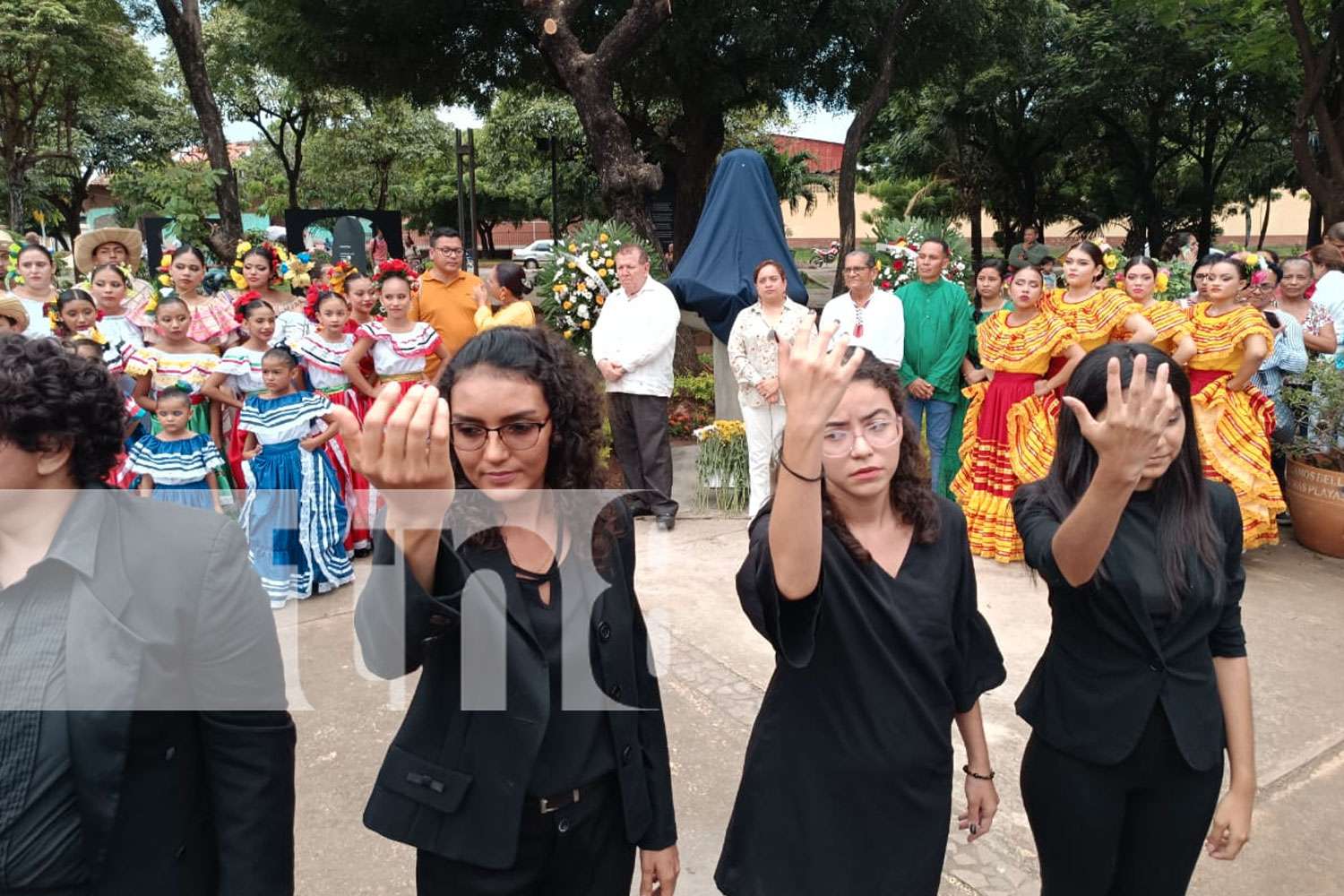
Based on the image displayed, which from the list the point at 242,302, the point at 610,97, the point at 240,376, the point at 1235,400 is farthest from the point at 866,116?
the point at 240,376

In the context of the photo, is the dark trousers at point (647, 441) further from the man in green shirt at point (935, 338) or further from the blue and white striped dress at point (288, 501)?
the blue and white striped dress at point (288, 501)

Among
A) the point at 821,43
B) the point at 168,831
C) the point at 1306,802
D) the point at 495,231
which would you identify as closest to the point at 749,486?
the point at 1306,802

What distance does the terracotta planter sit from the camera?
5.23 metres

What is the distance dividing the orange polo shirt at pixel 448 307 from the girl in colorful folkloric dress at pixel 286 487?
1.59m

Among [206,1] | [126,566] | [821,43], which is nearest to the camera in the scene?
[126,566]

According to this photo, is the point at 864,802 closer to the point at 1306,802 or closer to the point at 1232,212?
the point at 1306,802

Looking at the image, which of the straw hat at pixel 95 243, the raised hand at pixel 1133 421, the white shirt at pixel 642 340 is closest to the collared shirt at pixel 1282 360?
the white shirt at pixel 642 340

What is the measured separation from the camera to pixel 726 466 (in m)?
6.43

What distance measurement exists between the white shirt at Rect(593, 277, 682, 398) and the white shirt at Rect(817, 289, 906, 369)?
1.05 meters

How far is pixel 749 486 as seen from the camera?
6.35 metres

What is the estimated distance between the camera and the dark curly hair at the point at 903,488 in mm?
1726

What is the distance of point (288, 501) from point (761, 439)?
277 cm

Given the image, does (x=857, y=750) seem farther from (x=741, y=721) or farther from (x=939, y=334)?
(x=939, y=334)

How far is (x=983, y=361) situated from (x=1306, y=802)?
3110mm
